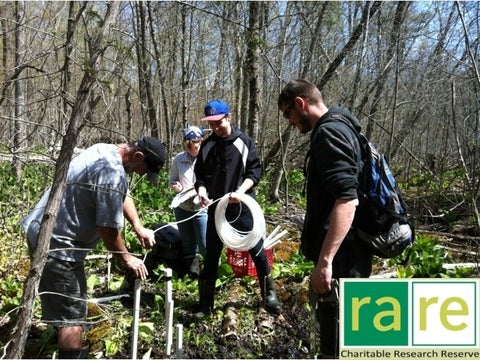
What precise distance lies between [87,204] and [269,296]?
1.97m

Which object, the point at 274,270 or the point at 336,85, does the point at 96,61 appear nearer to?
the point at 274,270

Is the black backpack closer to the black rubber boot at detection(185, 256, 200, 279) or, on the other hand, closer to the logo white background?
the logo white background

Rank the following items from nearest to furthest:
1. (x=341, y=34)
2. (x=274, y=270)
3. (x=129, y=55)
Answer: (x=129, y=55)
(x=274, y=270)
(x=341, y=34)

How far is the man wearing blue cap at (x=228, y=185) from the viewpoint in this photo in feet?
13.5

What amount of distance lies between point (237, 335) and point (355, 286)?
1675 mm

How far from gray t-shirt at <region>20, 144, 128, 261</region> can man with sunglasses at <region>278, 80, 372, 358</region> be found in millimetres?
1051

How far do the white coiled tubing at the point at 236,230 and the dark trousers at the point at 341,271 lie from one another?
4.64 feet

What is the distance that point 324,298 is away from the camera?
2.55 metres

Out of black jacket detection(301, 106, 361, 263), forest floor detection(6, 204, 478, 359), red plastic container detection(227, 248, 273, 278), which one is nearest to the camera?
black jacket detection(301, 106, 361, 263)

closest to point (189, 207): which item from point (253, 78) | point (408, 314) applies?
point (408, 314)

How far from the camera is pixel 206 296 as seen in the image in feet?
13.8

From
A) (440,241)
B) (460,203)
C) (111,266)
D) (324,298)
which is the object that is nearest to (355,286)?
(324,298)

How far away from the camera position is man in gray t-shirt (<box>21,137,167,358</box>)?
278cm

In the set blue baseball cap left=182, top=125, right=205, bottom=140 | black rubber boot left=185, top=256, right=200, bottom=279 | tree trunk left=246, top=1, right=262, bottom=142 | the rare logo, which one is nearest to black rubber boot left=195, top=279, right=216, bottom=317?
black rubber boot left=185, top=256, right=200, bottom=279
